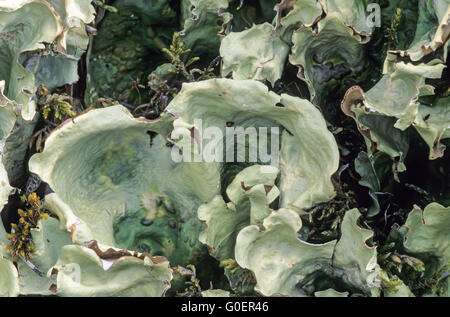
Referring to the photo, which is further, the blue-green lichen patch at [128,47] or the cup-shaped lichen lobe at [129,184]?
the blue-green lichen patch at [128,47]

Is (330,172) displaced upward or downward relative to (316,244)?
upward

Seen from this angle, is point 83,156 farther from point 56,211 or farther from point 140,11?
point 140,11

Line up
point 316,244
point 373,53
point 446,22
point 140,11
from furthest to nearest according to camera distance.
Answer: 1. point 140,11
2. point 373,53
3. point 316,244
4. point 446,22

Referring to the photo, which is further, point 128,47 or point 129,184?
point 128,47

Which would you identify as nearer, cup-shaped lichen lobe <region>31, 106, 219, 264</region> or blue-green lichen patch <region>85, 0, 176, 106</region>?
cup-shaped lichen lobe <region>31, 106, 219, 264</region>

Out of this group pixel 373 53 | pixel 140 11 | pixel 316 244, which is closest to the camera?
pixel 316 244

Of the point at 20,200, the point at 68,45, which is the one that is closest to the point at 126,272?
the point at 20,200

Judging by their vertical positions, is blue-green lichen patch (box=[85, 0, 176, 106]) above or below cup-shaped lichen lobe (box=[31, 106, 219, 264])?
→ above

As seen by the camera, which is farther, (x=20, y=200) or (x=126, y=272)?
(x=20, y=200)

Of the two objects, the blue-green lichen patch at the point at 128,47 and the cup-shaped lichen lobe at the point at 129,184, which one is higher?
the blue-green lichen patch at the point at 128,47

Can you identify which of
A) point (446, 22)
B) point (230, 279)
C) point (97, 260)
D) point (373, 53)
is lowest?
point (230, 279)

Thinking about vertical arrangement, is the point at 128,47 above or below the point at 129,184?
above
